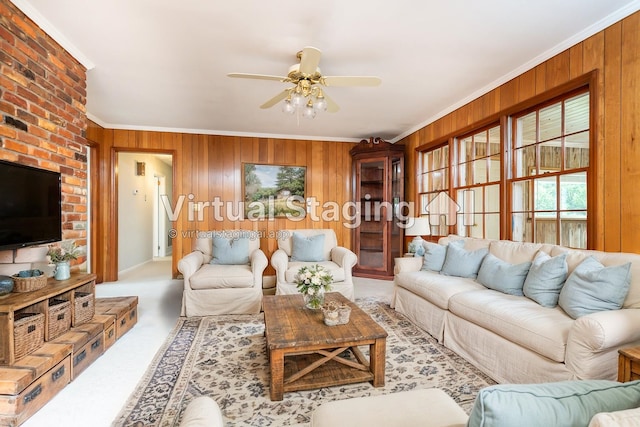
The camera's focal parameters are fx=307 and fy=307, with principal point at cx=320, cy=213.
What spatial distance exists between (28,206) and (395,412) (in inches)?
99.8

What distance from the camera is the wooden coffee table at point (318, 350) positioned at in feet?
Answer: 6.02

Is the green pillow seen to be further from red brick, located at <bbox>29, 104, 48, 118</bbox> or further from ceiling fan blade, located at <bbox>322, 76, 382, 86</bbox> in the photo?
red brick, located at <bbox>29, 104, 48, 118</bbox>

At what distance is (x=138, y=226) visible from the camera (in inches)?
247

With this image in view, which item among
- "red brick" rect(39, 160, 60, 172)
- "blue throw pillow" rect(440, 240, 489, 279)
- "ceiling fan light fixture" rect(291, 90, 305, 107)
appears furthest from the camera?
"blue throw pillow" rect(440, 240, 489, 279)

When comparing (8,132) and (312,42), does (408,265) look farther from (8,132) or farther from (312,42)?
(8,132)

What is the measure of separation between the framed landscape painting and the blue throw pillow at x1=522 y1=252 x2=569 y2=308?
12.1 ft

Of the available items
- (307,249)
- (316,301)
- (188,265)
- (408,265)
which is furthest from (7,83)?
(408,265)

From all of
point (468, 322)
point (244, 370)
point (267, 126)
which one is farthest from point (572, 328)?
point (267, 126)

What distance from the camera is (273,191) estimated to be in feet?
17.2

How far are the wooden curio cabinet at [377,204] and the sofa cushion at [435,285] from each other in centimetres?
183

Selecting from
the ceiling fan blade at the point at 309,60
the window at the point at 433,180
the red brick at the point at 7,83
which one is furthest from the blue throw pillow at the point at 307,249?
the red brick at the point at 7,83

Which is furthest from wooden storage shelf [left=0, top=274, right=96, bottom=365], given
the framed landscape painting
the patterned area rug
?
→ the framed landscape painting

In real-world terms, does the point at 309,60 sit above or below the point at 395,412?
above

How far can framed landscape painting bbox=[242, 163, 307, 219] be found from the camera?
16.9 ft
